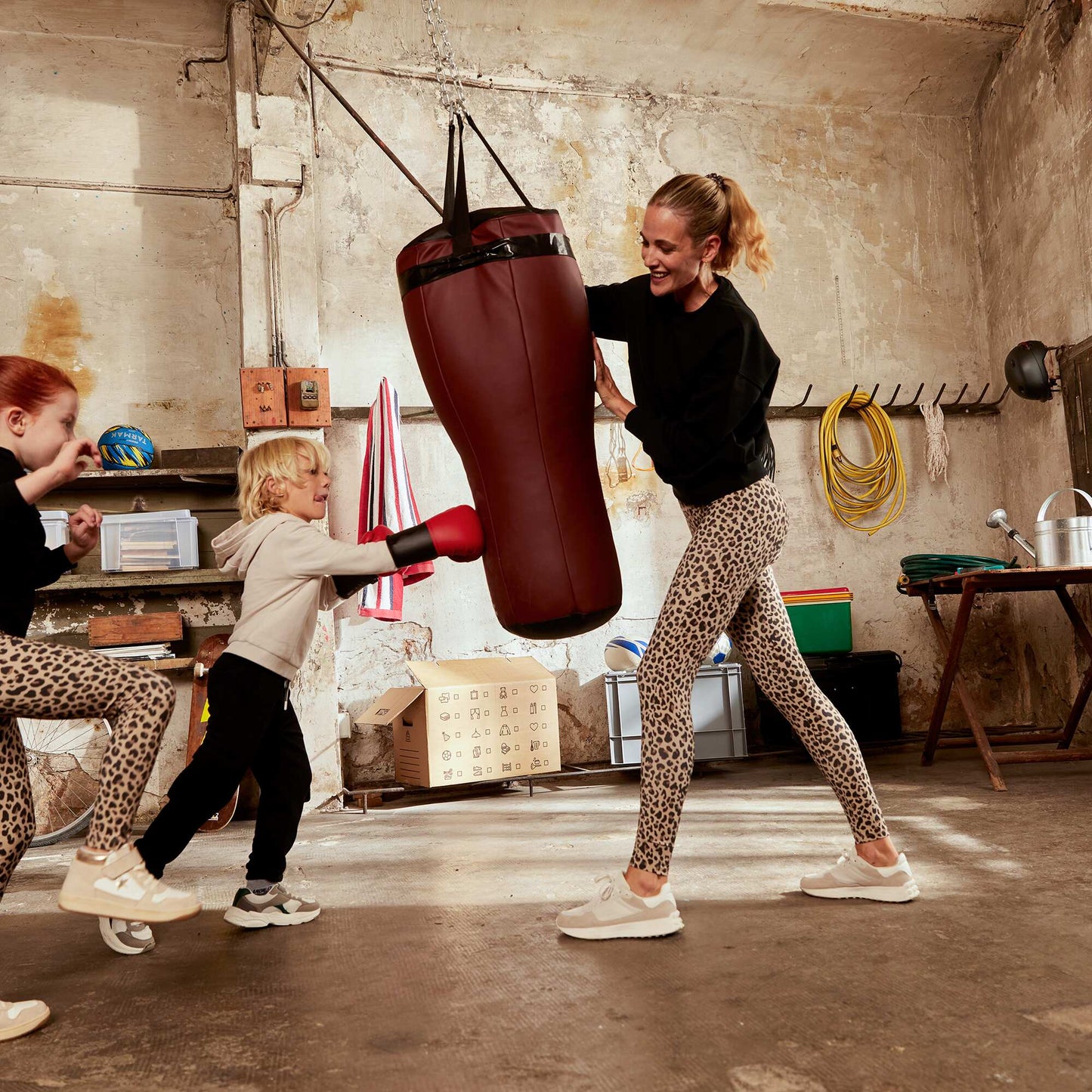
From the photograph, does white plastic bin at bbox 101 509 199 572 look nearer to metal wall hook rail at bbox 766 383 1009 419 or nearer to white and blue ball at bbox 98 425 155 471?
white and blue ball at bbox 98 425 155 471

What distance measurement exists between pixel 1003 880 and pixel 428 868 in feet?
4.94

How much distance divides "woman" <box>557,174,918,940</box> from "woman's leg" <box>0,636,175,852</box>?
0.88 metres

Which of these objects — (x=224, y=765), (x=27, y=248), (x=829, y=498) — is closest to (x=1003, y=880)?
(x=224, y=765)

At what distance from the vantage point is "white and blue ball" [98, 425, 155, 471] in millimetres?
4352

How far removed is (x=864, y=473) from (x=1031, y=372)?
97 cm

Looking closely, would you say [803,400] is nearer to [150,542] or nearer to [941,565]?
[941,565]

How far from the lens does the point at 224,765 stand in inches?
82.5

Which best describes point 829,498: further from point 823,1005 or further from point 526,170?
point 823,1005

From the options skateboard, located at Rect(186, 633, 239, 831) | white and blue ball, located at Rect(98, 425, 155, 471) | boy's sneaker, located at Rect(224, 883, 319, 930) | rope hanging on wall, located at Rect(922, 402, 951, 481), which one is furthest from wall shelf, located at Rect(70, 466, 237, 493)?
rope hanging on wall, located at Rect(922, 402, 951, 481)

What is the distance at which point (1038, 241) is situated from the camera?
5160 mm

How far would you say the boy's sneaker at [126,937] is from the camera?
2.04 meters

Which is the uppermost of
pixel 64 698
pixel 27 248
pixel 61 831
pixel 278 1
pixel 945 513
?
pixel 278 1

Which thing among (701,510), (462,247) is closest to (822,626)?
(701,510)

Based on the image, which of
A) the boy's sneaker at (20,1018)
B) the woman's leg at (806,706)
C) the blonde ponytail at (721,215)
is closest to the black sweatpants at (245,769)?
A: the boy's sneaker at (20,1018)
